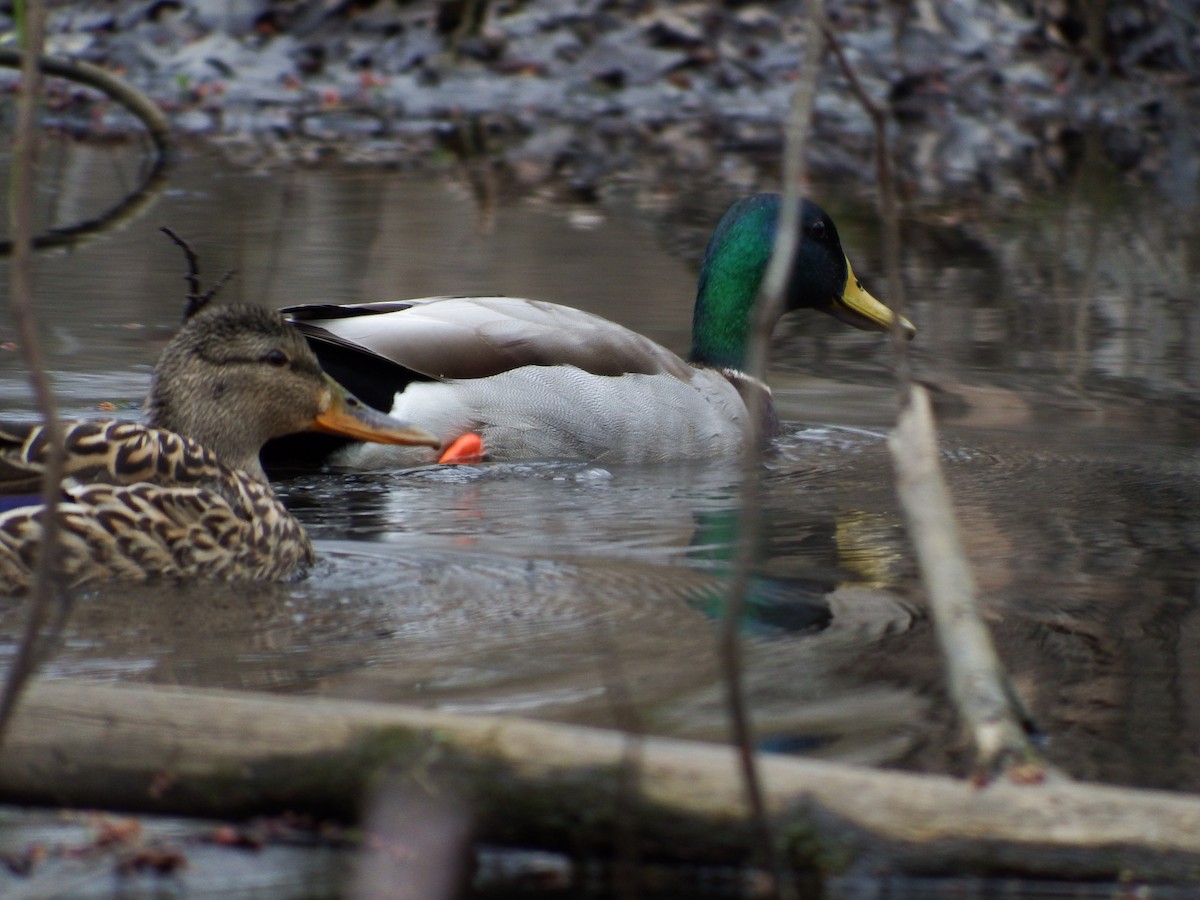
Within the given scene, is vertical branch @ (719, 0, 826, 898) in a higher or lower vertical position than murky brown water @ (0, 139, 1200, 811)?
higher

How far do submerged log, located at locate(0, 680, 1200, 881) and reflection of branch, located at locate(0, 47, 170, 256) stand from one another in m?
7.92

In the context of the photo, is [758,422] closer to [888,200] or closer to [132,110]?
[888,200]

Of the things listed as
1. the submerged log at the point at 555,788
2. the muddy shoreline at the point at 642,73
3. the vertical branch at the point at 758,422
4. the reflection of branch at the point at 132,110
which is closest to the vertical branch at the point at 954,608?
the submerged log at the point at 555,788

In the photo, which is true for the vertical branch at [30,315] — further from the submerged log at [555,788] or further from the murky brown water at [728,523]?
the murky brown water at [728,523]

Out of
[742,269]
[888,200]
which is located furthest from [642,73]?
[888,200]

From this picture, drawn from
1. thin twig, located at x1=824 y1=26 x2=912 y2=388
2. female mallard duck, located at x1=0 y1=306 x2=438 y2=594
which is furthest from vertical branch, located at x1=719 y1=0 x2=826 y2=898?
female mallard duck, located at x1=0 y1=306 x2=438 y2=594

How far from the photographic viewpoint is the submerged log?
118 inches

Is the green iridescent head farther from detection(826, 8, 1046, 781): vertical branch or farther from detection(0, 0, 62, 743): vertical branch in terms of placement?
detection(0, 0, 62, 743): vertical branch

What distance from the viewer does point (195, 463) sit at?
17.3 feet

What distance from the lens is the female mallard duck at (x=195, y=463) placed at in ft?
16.3

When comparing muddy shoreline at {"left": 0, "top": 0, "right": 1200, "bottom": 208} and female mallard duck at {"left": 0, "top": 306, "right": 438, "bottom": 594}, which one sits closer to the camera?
female mallard duck at {"left": 0, "top": 306, "right": 438, "bottom": 594}

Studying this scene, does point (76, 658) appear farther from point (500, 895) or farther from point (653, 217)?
point (653, 217)

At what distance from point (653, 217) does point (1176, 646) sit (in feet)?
31.9

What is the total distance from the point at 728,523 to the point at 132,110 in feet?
31.0
